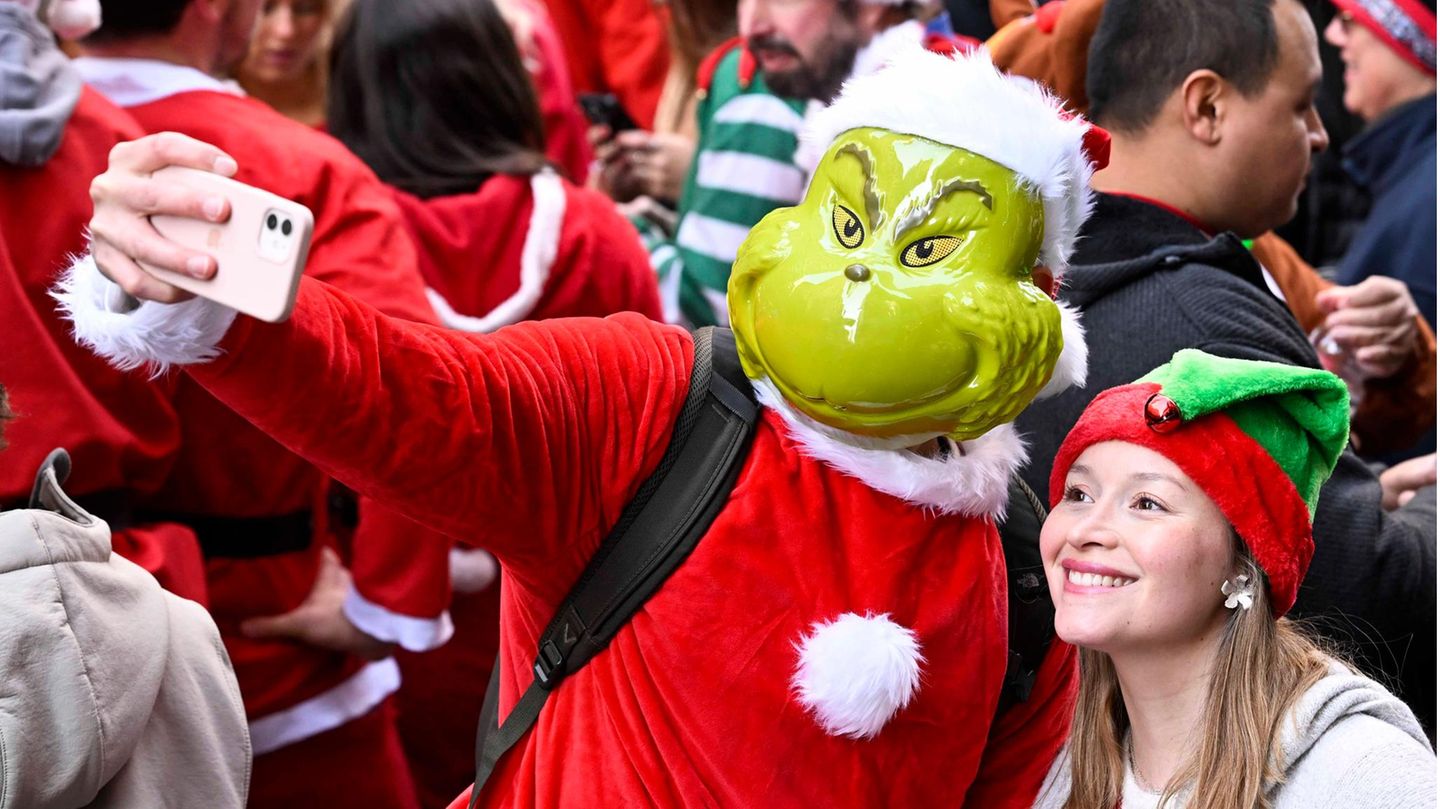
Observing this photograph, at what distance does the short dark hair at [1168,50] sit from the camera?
2.91 metres

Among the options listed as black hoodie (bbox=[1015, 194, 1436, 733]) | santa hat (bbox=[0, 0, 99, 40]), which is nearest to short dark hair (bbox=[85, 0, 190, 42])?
santa hat (bbox=[0, 0, 99, 40])

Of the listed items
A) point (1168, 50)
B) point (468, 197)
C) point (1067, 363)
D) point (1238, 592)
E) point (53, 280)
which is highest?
point (1067, 363)

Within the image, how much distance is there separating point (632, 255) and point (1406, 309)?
159cm

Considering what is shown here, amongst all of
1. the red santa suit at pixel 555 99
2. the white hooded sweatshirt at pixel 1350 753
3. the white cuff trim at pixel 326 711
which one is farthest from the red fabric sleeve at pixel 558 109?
the white hooded sweatshirt at pixel 1350 753

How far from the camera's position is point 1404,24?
14.3ft

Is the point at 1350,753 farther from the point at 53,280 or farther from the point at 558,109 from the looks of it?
the point at 558,109

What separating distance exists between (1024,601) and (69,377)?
4.68ft

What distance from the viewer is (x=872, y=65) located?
162 inches

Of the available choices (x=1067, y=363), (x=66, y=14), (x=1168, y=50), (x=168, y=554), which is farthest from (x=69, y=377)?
(x=1168, y=50)

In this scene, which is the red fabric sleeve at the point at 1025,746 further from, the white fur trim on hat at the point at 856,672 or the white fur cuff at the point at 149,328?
the white fur cuff at the point at 149,328

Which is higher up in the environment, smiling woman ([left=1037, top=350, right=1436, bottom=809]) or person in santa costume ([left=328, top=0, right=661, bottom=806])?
smiling woman ([left=1037, top=350, right=1436, bottom=809])

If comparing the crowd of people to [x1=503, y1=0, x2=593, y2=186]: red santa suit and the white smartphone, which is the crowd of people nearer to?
the white smartphone

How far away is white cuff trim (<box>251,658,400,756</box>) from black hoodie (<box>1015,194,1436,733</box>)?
130 cm

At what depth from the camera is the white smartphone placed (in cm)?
148
